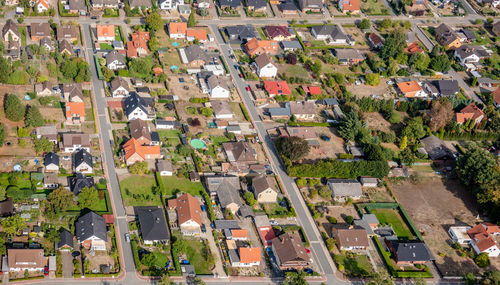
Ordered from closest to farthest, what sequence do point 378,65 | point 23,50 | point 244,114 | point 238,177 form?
point 238,177
point 244,114
point 23,50
point 378,65

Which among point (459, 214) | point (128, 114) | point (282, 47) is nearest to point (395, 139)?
point (459, 214)

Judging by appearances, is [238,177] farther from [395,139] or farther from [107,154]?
[395,139]

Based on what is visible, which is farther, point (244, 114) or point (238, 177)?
point (244, 114)

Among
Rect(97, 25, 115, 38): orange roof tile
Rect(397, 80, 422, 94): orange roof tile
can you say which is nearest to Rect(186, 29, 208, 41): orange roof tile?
Rect(97, 25, 115, 38): orange roof tile

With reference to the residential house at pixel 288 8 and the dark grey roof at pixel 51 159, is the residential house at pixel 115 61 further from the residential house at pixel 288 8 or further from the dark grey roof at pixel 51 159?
the residential house at pixel 288 8

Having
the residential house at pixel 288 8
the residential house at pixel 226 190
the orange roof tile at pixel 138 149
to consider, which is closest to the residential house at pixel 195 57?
the orange roof tile at pixel 138 149

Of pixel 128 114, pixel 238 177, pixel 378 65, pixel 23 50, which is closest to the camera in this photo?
pixel 238 177

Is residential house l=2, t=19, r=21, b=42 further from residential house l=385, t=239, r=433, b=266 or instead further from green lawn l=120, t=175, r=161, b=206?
residential house l=385, t=239, r=433, b=266
